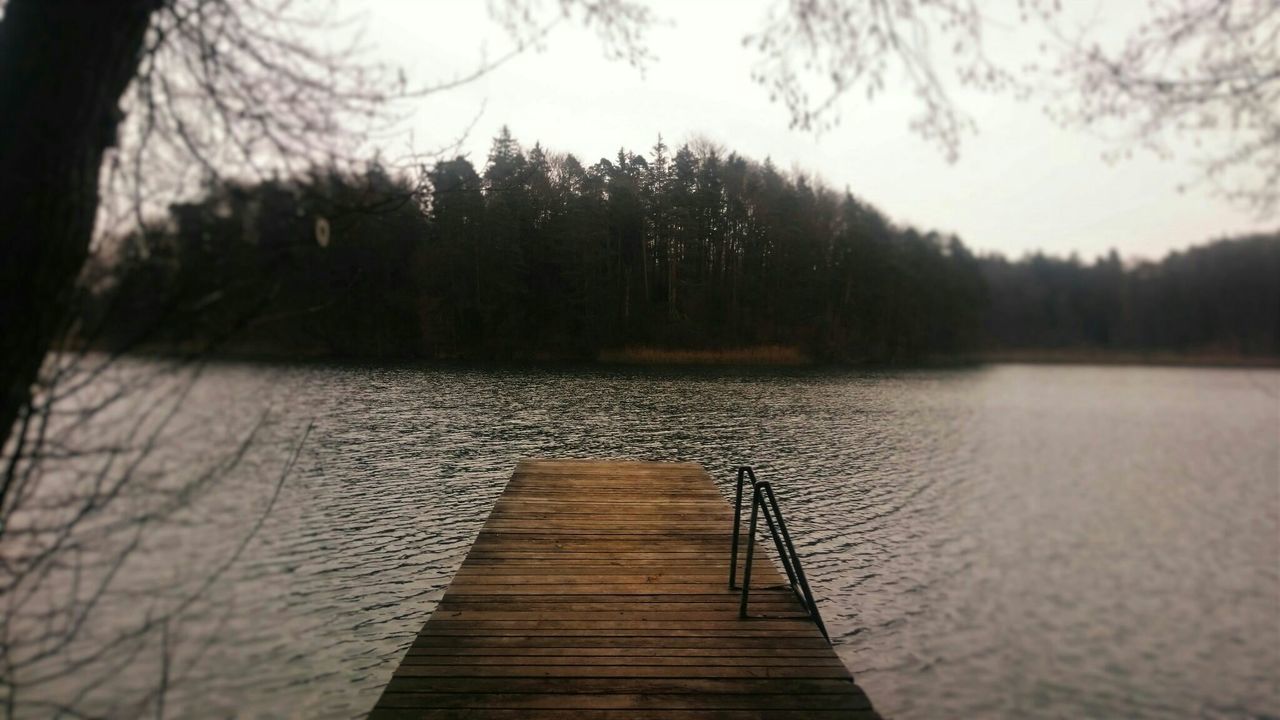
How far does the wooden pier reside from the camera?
370cm

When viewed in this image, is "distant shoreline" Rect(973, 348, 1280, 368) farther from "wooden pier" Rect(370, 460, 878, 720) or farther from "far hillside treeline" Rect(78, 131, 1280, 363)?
"wooden pier" Rect(370, 460, 878, 720)

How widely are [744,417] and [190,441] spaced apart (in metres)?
20.3

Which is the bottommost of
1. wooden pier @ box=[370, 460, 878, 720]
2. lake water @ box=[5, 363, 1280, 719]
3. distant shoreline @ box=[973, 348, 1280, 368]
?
lake water @ box=[5, 363, 1280, 719]

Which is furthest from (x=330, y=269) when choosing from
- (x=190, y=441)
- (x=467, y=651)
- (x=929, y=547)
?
(x=929, y=547)

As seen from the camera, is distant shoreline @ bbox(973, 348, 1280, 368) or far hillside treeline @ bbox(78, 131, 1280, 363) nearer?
far hillside treeline @ bbox(78, 131, 1280, 363)

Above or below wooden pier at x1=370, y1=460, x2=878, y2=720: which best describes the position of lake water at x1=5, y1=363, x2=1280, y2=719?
below

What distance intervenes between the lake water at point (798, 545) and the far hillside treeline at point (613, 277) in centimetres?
33

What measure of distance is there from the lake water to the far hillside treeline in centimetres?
33

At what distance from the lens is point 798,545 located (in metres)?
9.41

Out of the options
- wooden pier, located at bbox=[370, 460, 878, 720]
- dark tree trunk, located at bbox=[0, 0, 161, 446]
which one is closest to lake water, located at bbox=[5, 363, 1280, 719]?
dark tree trunk, located at bbox=[0, 0, 161, 446]

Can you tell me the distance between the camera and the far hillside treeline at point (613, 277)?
222 cm

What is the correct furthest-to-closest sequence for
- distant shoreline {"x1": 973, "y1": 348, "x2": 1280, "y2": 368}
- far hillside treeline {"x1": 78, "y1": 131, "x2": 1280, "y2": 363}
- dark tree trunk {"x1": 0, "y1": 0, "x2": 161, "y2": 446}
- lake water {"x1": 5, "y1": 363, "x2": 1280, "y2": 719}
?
1. distant shoreline {"x1": 973, "y1": 348, "x2": 1280, "y2": 368}
2. lake water {"x1": 5, "y1": 363, "x2": 1280, "y2": 719}
3. far hillside treeline {"x1": 78, "y1": 131, "x2": 1280, "y2": 363}
4. dark tree trunk {"x1": 0, "y1": 0, "x2": 161, "y2": 446}

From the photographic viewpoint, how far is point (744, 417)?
2202 cm

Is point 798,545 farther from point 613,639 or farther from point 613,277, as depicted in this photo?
point 613,277
